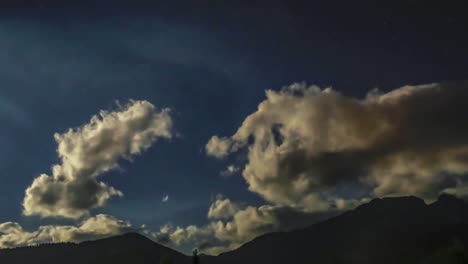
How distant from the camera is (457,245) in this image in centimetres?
12019

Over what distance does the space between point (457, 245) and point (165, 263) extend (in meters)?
77.3

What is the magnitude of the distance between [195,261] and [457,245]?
227ft

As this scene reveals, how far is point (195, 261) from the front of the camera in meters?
112

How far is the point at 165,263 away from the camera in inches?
4663

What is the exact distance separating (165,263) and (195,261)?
10.6m

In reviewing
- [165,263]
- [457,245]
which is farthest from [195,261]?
[457,245]

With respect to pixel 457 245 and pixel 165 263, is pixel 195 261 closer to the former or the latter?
pixel 165 263

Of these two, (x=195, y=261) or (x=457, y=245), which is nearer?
(x=195, y=261)
